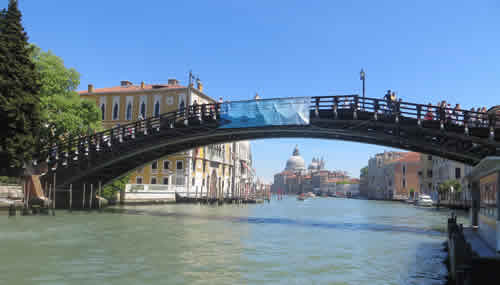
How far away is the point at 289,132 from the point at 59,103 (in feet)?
47.3

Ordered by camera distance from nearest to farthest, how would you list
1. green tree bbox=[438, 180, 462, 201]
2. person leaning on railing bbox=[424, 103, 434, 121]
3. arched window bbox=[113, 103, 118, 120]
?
1. person leaning on railing bbox=[424, 103, 434, 121]
2. green tree bbox=[438, 180, 462, 201]
3. arched window bbox=[113, 103, 118, 120]

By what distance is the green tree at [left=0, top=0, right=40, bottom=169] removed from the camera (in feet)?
74.5

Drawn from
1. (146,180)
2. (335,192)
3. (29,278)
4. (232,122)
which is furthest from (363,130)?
(335,192)

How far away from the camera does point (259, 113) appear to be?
24266mm

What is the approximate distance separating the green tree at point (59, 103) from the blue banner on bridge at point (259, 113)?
413 inches

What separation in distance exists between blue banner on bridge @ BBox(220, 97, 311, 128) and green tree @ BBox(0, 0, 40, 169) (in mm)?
9563

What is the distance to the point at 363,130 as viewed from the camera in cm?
2205

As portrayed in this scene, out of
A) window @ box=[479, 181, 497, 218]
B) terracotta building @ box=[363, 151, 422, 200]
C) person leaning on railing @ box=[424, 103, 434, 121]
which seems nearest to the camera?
window @ box=[479, 181, 497, 218]

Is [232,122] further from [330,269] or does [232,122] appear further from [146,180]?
[146,180]

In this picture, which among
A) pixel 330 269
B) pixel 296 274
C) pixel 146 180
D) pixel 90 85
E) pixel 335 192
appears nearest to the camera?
pixel 296 274

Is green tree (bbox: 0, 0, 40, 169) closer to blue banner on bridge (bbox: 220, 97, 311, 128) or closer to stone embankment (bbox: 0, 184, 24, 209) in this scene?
stone embankment (bbox: 0, 184, 24, 209)

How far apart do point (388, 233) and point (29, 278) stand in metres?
15.8

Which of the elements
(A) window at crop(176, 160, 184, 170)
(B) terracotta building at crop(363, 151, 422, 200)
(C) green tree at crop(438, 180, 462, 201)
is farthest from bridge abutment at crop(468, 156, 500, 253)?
(B) terracotta building at crop(363, 151, 422, 200)

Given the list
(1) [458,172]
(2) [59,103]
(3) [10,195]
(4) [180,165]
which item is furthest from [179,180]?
(1) [458,172]
